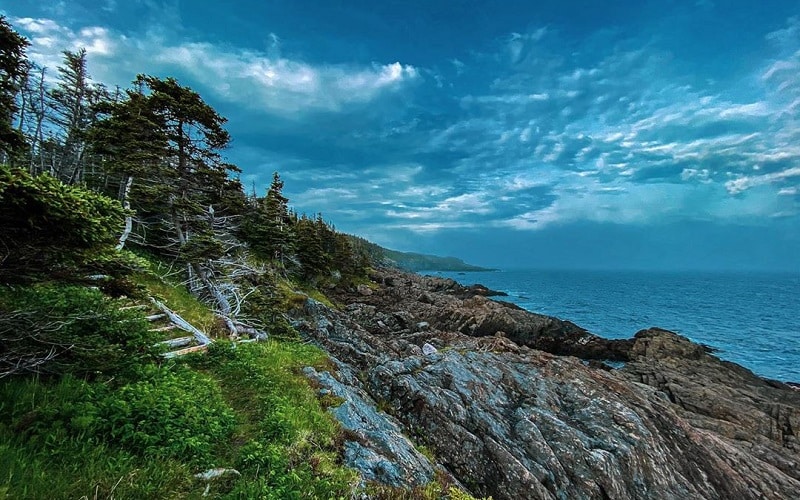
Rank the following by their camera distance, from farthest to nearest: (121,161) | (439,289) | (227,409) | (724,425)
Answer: (439,289) → (724,425) → (121,161) → (227,409)

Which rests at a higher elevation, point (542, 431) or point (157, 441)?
point (157, 441)

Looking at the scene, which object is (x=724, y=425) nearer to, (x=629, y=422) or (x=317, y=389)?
(x=629, y=422)

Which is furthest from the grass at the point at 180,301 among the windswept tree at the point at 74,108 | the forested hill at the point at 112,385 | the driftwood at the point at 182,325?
the windswept tree at the point at 74,108

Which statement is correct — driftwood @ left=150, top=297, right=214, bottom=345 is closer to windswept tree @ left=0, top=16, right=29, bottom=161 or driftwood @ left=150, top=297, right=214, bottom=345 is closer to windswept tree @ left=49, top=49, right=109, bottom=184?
windswept tree @ left=0, top=16, right=29, bottom=161

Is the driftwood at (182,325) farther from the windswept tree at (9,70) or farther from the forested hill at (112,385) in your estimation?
the windswept tree at (9,70)

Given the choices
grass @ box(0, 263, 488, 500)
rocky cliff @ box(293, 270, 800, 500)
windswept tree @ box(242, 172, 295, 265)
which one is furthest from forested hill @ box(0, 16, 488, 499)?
windswept tree @ box(242, 172, 295, 265)

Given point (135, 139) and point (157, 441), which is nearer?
point (157, 441)

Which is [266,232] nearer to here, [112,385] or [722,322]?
[112,385]

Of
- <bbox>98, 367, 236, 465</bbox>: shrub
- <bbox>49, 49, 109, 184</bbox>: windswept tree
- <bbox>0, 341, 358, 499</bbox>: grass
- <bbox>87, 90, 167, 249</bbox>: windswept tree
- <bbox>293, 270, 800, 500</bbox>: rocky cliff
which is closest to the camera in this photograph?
<bbox>0, 341, 358, 499</bbox>: grass

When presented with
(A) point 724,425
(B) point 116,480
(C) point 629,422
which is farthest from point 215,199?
(A) point 724,425

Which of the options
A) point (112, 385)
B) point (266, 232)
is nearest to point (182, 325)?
point (112, 385)

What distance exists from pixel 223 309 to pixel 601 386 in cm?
2036

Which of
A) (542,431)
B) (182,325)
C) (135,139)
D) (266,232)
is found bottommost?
(542,431)

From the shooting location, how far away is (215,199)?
841 inches
